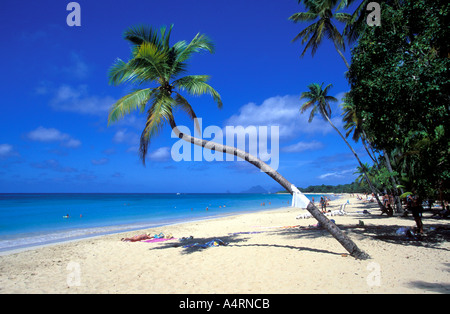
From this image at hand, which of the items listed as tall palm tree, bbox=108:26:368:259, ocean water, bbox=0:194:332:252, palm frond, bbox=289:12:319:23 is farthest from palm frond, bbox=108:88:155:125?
palm frond, bbox=289:12:319:23

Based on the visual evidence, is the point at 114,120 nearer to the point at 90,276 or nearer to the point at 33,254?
the point at 90,276

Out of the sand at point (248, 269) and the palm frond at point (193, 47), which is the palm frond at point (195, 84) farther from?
the sand at point (248, 269)

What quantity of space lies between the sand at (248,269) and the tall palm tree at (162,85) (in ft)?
3.90

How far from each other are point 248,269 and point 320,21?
14364mm

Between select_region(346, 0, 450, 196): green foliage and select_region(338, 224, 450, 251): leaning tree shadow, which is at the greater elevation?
select_region(346, 0, 450, 196): green foliage

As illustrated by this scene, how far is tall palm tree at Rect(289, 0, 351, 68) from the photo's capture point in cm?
1357

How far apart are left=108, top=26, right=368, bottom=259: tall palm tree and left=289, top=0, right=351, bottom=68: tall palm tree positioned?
352 inches

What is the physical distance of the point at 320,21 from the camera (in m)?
13.8

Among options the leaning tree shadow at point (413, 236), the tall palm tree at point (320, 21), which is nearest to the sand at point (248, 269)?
the leaning tree shadow at point (413, 236)

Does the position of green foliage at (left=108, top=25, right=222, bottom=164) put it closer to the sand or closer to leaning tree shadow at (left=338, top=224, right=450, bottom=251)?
the sand

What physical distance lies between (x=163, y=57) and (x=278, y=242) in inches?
302

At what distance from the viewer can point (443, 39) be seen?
6.14 m

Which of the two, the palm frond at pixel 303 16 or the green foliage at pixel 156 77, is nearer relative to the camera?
the green foliage at pixel 156 77

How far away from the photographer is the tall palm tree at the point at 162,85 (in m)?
6.88
